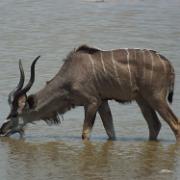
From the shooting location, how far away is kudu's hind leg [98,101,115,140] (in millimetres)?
12477

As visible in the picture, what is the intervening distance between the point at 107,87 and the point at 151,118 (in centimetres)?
83

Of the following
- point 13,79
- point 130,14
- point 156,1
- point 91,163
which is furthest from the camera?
point 156,1

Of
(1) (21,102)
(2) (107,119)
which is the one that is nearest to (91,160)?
(2) (107,119)

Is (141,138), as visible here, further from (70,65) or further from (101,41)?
(101,41)

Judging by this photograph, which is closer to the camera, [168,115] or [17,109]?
[168,115]

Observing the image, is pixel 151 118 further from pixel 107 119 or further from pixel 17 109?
pixel 17 109

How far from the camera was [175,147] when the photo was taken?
37.9 feet

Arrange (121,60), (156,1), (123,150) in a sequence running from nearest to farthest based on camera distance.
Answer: (123,150) < (121,60) < (156,1)

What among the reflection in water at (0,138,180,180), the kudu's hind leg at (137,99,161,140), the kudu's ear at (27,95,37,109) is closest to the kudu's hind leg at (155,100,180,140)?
the kudu's hind leg at (137,99,161,140)

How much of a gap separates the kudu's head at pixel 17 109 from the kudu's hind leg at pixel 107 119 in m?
1.08

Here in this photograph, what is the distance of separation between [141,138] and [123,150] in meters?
1.18

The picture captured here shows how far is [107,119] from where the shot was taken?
41.2 feet

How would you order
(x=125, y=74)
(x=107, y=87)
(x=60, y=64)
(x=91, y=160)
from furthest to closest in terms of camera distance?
(x=60, y=64)
(x=107, y=87)
(x=125, y=74)
(x=91, y=160)

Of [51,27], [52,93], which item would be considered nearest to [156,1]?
[51,27]
